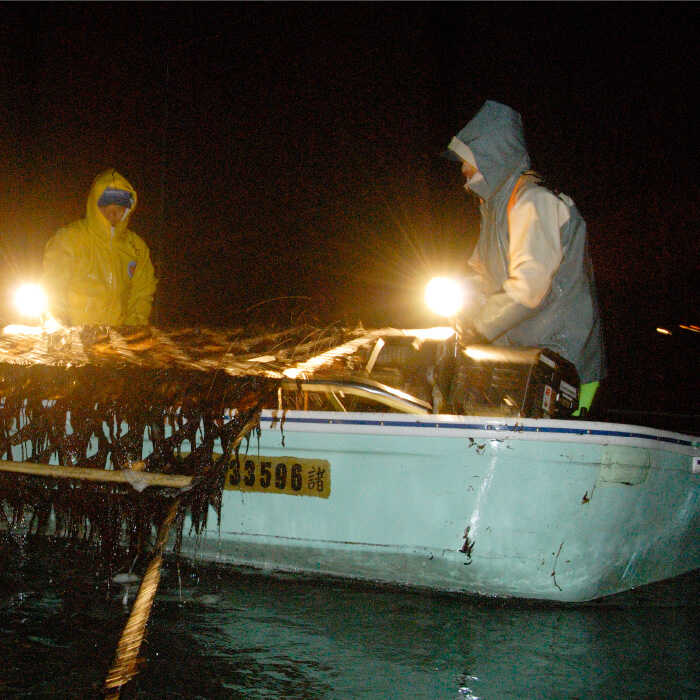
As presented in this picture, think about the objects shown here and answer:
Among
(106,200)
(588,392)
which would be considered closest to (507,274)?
(588,392)

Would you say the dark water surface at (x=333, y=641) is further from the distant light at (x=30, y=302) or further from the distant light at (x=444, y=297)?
the distant light at (x=30, y=302)

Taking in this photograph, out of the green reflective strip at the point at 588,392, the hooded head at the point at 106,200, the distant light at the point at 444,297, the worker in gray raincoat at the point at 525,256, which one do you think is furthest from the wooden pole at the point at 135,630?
the hooded head at the point at 106,200

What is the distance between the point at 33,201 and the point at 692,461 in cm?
1176

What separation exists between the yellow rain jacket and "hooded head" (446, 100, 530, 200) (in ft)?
10.2

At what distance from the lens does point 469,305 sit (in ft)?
14.0

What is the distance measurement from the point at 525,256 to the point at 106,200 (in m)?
3.69

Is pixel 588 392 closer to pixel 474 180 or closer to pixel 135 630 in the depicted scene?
pixel 474 180

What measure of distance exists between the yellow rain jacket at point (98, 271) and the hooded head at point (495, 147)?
311 centimetres

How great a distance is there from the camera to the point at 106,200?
5781 millimetres

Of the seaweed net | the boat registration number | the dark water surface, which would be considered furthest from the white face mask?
the dark water surface

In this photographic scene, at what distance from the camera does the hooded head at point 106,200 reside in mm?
5707

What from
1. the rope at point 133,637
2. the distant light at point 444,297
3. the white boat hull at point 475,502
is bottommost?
the rope at point 133,637

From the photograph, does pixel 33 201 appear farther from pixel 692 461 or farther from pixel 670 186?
pixel 692 461

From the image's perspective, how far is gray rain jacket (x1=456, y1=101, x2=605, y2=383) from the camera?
391 centimetres
